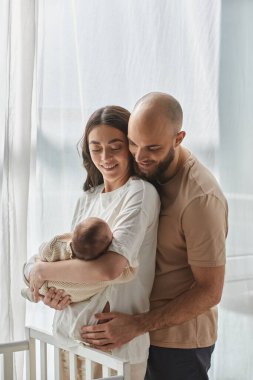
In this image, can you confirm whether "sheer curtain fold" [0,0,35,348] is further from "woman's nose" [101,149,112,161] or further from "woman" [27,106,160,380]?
"woman's nose" [101,149,112,161]

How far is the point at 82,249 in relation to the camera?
1.90 metres

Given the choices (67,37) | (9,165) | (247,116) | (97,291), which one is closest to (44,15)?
(67,37)

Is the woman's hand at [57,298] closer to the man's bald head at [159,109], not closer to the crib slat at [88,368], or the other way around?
the crib slat at [88,368]

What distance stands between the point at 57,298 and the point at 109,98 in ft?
3.25

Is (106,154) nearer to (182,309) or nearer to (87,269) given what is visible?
(87,269)

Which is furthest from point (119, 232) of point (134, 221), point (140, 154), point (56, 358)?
point (56, 358)

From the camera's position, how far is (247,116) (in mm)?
3039

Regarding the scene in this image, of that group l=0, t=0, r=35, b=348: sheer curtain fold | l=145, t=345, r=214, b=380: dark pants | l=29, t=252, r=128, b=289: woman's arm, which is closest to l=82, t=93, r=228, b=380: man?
l=145, t=345, r=214, b=380: dark pants

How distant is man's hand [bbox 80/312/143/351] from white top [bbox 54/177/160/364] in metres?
0.02

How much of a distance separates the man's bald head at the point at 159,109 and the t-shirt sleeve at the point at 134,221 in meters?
0.18

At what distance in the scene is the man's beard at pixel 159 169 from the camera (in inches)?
80.7

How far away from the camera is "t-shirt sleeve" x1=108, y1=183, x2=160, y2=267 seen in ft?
6.23

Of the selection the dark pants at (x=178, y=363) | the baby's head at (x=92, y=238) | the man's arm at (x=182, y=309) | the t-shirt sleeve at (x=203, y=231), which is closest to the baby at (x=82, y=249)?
the baby's head at (x=92, y=238)

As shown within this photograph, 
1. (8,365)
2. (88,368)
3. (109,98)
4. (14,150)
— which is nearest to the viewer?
(88,368)
